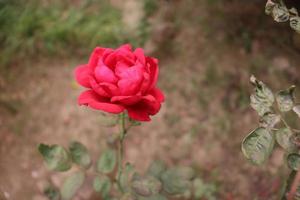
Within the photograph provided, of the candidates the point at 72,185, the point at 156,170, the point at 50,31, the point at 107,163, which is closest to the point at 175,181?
the point at 156,170

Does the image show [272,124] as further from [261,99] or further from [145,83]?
[145,83]

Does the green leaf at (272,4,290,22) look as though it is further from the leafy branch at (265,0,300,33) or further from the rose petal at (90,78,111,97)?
the rose petal at (90,78,111,97)

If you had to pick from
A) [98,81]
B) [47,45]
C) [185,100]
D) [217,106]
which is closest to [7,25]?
[47,45]

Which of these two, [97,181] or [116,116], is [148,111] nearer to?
[116,116]

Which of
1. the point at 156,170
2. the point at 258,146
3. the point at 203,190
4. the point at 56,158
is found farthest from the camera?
the point at 203,190

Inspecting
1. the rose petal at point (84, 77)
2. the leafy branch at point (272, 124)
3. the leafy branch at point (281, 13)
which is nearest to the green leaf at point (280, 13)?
the leafy branch at point (281, 13)
